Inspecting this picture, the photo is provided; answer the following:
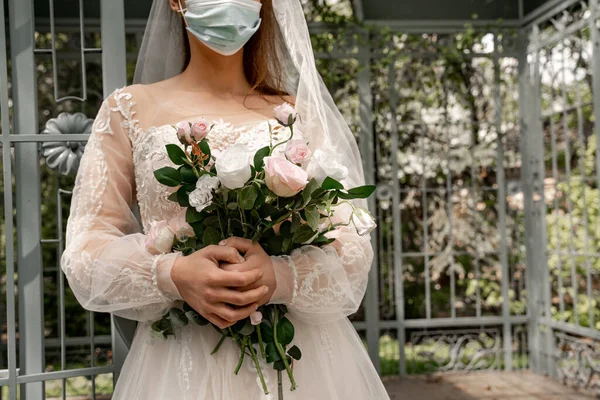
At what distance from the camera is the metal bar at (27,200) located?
158 cm

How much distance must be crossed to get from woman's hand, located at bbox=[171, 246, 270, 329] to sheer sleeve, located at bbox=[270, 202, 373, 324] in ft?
0.24

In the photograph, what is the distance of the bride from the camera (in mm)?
1136

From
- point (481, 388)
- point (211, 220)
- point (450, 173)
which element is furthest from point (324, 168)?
point (450, 173)

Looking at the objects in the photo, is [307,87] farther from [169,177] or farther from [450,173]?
[450,173]

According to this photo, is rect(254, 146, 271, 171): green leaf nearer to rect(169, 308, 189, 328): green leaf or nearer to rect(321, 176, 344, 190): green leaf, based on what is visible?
rect(321, 176, 344, 190): green leaf

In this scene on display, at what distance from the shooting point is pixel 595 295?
160 inches

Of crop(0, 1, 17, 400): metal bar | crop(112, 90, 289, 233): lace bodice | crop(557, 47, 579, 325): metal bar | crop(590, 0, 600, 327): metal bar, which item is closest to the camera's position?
crop(112, 90, 289, 233): lace bodice

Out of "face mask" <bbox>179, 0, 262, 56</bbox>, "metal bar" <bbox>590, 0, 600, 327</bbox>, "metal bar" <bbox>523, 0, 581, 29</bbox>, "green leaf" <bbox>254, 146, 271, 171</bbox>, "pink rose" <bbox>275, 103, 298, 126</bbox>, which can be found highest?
"metal bar" <bbox>523, 0, 581, 29</bbox>

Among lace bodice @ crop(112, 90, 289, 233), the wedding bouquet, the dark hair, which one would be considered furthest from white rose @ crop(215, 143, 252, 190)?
the dark hair

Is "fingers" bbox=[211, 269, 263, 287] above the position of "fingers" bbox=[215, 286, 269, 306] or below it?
above

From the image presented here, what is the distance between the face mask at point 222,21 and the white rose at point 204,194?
39cm

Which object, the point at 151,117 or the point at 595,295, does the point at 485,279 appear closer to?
the point at 595,295

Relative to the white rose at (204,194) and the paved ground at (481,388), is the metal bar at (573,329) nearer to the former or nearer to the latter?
the paved ground at (481,388)

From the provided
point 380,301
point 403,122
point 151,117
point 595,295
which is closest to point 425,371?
point 380,301
